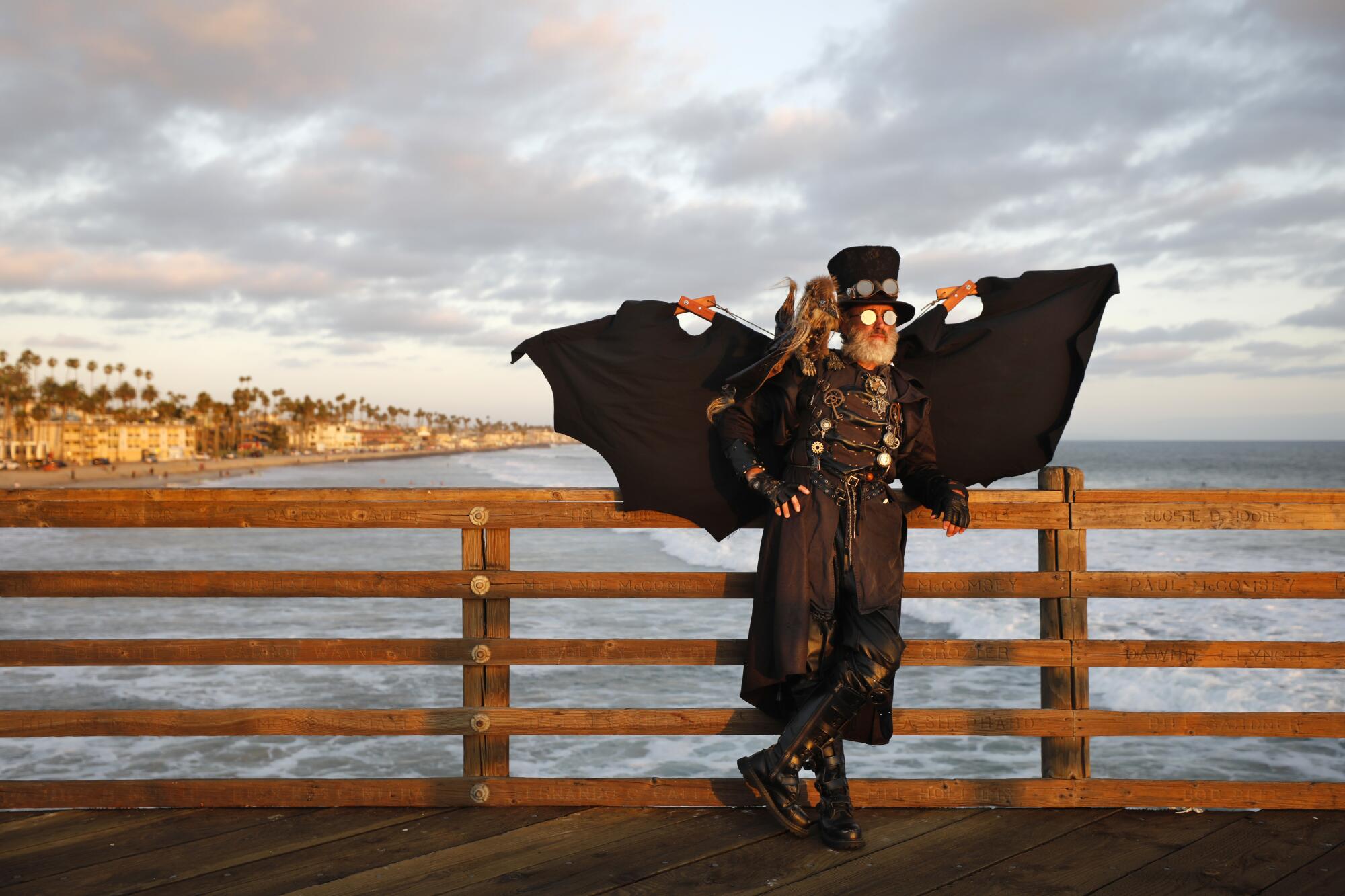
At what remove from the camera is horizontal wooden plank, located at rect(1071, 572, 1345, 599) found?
332cm

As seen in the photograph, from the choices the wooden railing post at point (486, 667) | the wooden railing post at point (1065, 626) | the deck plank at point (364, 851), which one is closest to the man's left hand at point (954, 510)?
the wooden railing post at point (1065, 626)

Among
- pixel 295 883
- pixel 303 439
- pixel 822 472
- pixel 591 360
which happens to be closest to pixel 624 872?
pixel 295 883

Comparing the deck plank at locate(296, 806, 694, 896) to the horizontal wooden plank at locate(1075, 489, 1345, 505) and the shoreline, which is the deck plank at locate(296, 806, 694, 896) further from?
the shoreline

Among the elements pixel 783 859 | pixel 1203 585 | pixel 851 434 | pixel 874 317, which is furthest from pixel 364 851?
pixel 1203 585

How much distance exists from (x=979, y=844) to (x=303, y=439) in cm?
18386

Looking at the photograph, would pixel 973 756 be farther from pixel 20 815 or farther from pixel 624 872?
pixel 20 815

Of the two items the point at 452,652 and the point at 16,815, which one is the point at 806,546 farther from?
the point at 16,815

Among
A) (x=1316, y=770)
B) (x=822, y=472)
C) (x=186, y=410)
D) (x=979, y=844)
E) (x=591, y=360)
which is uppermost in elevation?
(x=186, y=410)

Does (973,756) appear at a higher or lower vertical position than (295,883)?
lower

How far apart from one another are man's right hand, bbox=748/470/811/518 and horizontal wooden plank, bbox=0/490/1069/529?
0.41m

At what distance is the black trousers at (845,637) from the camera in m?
3.09

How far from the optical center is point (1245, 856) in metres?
2.93

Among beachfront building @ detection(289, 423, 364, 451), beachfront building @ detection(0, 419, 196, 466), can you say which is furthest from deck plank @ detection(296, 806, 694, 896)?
beachfront building @ detection(289, 423, 364, 451)

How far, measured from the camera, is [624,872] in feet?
9.34
